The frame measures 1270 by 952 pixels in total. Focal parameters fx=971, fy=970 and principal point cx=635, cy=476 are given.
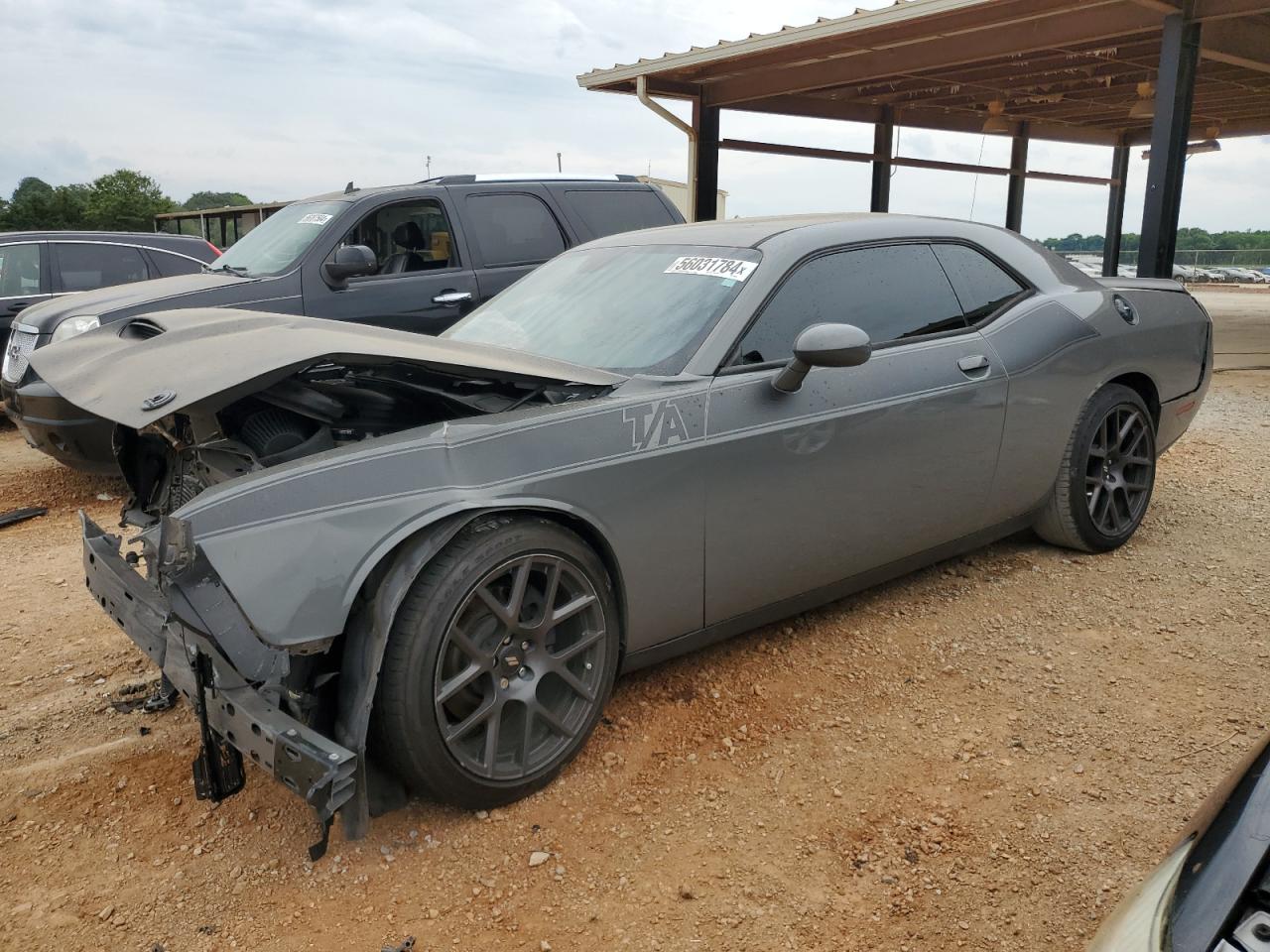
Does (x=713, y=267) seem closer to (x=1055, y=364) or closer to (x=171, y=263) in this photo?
(x=1055, y=364)

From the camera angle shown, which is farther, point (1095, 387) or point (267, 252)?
point (267, 252)

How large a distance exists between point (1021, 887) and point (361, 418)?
2370 mm

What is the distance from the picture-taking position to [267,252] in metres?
6.80

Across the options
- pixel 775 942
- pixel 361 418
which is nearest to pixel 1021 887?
pixel 775 942

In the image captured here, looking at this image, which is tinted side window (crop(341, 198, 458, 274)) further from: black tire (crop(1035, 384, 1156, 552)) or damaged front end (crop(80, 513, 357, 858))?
damaged front end (crop(80, 513, 357, 858))

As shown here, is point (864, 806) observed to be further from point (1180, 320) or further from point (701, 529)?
point (1180, 320)

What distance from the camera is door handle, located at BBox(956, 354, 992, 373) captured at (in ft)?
12.5

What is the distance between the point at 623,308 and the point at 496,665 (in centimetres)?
149

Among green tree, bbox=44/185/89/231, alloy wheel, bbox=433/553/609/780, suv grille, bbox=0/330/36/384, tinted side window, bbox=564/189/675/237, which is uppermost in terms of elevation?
green tree, bbox=44/185/89/231

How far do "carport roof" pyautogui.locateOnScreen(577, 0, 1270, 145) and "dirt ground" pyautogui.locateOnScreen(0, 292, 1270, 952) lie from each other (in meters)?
6.44

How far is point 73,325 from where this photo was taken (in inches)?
239

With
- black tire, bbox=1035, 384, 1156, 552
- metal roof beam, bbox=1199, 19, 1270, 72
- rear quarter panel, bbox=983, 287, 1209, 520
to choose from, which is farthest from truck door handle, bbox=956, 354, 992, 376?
metal roof beam, bbox=1199, 19, 1270, 72

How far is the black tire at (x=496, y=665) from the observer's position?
246cm

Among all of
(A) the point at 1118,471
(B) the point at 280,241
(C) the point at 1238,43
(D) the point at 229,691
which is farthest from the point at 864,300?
(C) the point at 1238,43
